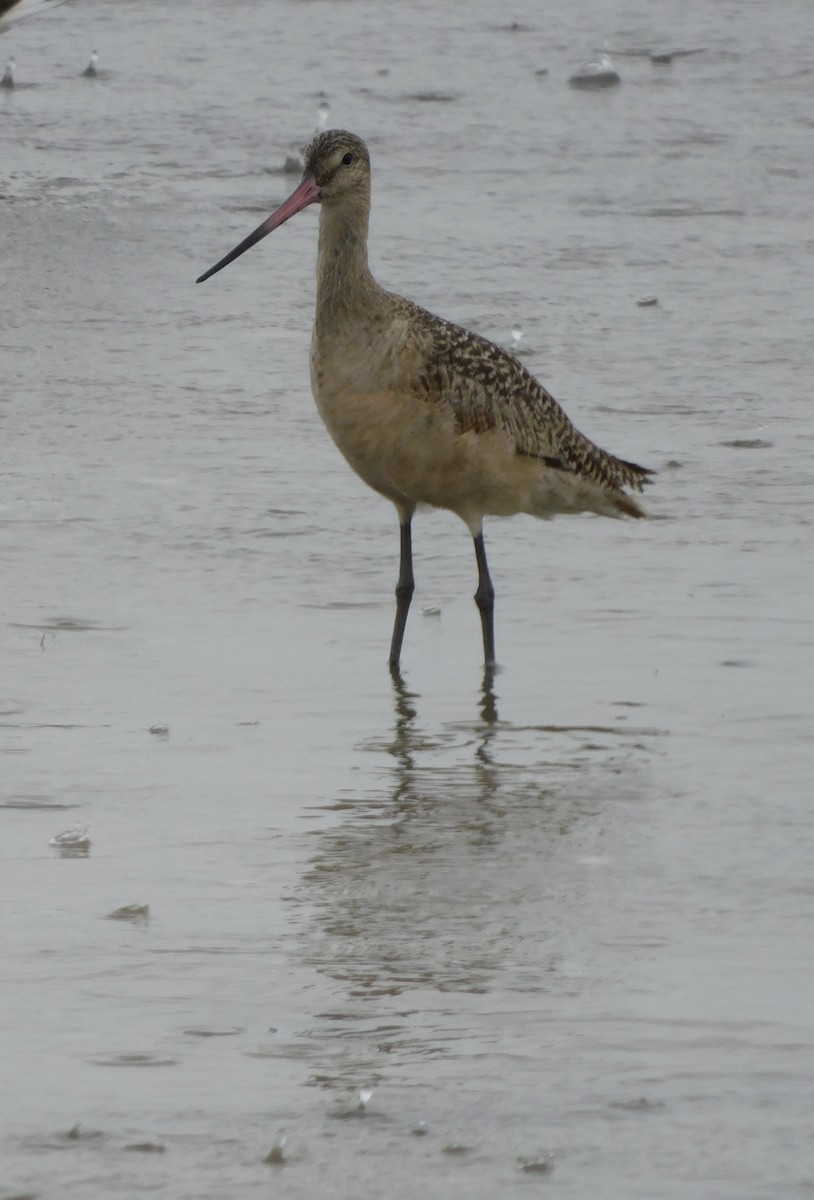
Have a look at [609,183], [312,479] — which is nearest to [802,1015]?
[312,479]

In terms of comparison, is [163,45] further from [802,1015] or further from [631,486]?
[802,1015]

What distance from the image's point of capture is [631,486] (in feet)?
24.8

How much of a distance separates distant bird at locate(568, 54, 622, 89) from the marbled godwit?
31.4 ft

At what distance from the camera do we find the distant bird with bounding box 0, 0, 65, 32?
15.3 meters

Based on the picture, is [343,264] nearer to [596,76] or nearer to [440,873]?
[440,873]

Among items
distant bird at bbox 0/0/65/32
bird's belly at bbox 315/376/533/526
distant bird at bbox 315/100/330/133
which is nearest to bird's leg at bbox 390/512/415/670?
bird's belly at bbox 315/376/533/526

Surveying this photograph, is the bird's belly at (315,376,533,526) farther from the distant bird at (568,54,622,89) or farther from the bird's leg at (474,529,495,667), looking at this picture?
the distant bird at (568,54,622,89)

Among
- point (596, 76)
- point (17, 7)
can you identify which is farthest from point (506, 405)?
point (596, 76)

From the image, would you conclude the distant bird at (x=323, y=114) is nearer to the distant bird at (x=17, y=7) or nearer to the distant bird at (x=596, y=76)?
the distant bird at (x=17, y=7)

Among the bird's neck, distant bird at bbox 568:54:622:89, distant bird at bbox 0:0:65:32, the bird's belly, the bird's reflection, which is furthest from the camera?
distant bird at bbox 568:54:622:89

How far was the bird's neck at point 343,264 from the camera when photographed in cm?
683

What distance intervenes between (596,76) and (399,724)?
36.2 ft

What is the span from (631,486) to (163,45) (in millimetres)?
11367

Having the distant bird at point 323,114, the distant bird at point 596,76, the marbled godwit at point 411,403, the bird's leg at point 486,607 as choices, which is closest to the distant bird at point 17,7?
the distant bird at point 323,114
